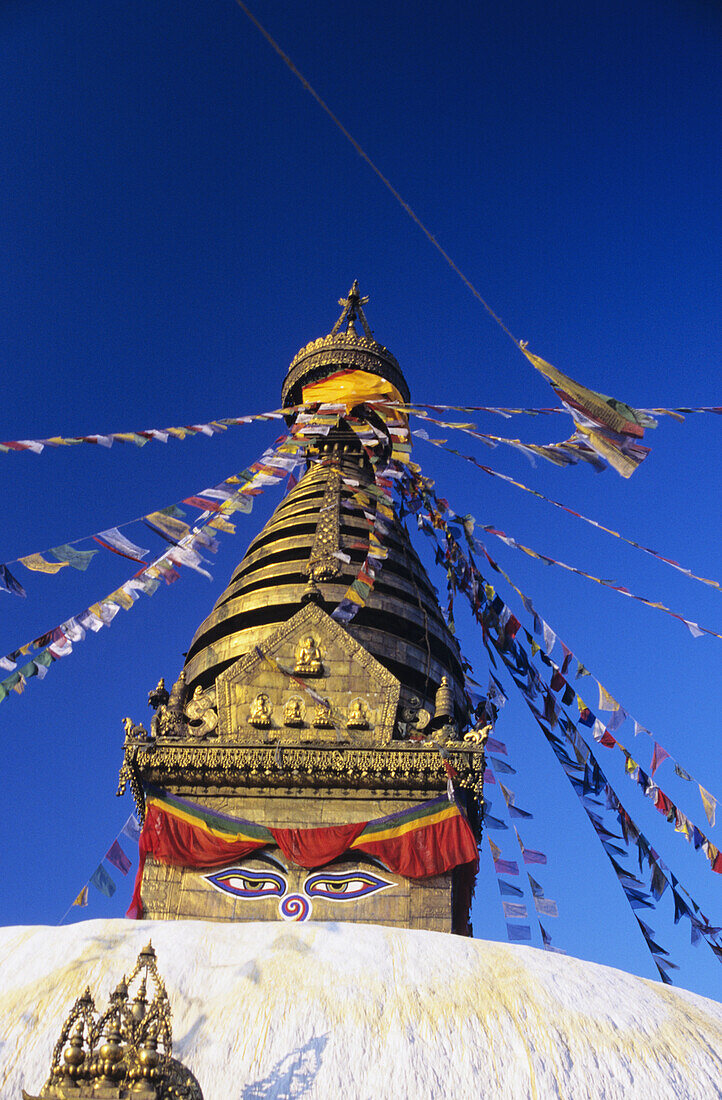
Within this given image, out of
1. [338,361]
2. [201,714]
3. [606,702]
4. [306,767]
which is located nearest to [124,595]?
[201,714]

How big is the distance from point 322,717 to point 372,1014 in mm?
5624

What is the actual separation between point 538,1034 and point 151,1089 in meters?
2.08

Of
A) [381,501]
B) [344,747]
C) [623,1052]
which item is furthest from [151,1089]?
[381,501]

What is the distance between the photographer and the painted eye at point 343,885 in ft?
29.8

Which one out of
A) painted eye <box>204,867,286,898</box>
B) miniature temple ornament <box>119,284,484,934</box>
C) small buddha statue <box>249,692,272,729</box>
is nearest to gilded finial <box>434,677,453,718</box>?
miniature temple ornament <box>119,284,484,934</box>

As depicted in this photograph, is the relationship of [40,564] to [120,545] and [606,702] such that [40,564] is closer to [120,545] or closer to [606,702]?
[120,545]

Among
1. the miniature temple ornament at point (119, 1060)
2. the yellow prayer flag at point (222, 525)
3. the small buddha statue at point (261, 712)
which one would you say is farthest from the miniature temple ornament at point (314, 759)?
the miniature temple ornament at point (119, 1060)

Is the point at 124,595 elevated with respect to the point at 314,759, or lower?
elevated

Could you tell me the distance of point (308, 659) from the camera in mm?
11008

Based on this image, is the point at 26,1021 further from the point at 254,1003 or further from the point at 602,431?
the point at 602,431

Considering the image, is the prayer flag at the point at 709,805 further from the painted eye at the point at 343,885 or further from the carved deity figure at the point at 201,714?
the carved deity figure at the point at 201,714

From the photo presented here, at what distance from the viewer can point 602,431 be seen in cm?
898

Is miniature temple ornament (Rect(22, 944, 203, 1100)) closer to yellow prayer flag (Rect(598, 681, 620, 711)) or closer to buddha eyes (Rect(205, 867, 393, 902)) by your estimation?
buddha eyes (Rect(205, 867, 393, 902))

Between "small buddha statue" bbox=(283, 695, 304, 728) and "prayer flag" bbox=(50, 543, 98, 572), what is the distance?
2.84 m
